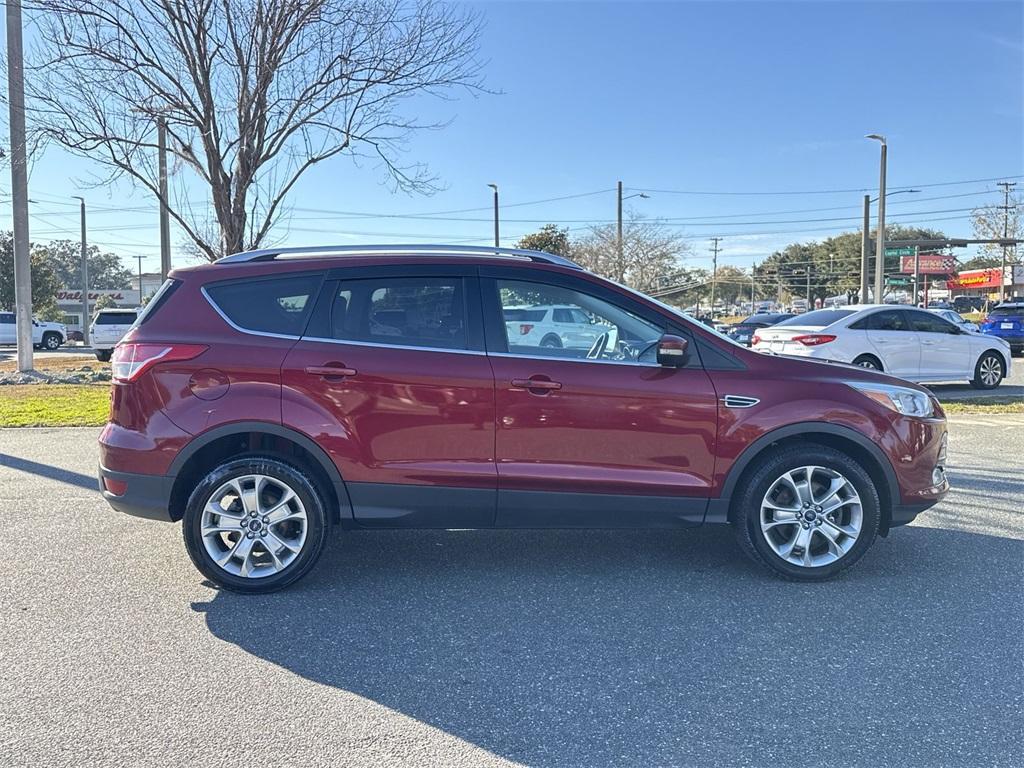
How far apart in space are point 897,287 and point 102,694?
338ft

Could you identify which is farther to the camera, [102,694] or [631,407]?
[631,407]

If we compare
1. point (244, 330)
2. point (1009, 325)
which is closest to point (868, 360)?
point (244, 330)

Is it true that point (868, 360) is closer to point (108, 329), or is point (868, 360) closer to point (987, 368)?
point (987, 368)

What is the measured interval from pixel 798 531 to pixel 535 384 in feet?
5.60

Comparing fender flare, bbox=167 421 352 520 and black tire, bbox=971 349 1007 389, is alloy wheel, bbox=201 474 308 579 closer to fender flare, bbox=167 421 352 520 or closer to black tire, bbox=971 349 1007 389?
fender flare, bbox=167 421 352 520

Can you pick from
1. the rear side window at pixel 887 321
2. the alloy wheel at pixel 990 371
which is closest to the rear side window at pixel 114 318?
the rear side window at pixel 887 321

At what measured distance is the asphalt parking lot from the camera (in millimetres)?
2842

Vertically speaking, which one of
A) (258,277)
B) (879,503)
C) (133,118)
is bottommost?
(879,503)

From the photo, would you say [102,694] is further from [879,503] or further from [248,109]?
[248,109]

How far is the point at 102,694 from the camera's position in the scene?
317 centimetres

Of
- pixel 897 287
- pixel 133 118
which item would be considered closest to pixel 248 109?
pixel 133 118

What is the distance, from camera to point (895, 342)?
12.3m

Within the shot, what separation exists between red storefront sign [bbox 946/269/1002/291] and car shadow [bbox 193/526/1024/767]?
273ft

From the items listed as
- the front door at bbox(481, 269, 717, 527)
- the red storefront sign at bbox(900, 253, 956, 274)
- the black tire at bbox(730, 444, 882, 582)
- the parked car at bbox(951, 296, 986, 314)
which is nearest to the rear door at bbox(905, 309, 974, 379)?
the black tire at bbox(730, 444, 882, 582)
